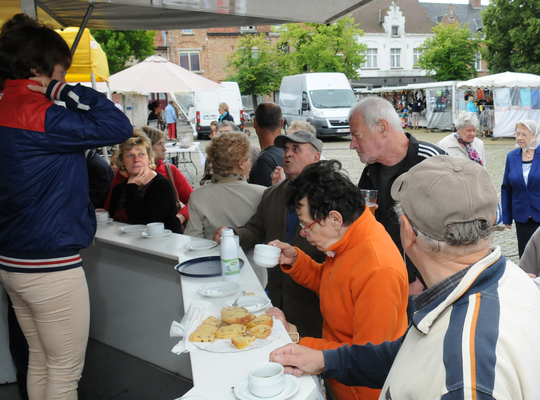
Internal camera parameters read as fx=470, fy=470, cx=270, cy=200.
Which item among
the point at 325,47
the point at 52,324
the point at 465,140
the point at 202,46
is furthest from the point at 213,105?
the point at 202,46

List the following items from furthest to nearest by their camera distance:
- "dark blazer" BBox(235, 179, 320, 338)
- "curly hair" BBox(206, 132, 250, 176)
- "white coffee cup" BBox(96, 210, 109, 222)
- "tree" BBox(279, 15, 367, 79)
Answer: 1. "tree" BBox(279, 15, 367, 79)
2. "white coffee cup" BBox(96, 210, 109, 222)
3. "curly hair" BBox(206, 132, 250, 176)
4. "dark blazer" BBox(235, 179, 320, 338)

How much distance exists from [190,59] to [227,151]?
44.9 meters

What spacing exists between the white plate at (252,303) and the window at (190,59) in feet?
150

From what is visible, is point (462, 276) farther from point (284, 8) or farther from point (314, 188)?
point (284, 8)

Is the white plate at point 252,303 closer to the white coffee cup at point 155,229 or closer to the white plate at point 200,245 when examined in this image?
the white plate at point 200,245

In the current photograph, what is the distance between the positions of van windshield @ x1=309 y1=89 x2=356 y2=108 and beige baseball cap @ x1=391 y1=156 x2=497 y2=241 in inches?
766

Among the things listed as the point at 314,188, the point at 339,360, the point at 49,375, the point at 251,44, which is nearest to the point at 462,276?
the point at 339,360

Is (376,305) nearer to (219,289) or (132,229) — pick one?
(219,289)

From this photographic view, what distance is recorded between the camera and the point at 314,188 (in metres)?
2.12

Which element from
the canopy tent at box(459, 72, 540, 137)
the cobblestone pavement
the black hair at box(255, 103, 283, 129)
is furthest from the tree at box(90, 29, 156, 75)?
the black hair at box(255, 103, 283, 129)

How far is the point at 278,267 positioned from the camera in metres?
2.94

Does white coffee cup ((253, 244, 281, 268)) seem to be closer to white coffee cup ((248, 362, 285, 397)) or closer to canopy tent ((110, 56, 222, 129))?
white coffee cup ((248, 362, 285, 397))

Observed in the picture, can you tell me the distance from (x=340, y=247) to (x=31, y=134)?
1.52 metres

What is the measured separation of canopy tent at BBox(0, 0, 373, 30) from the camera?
3893 millimetres
